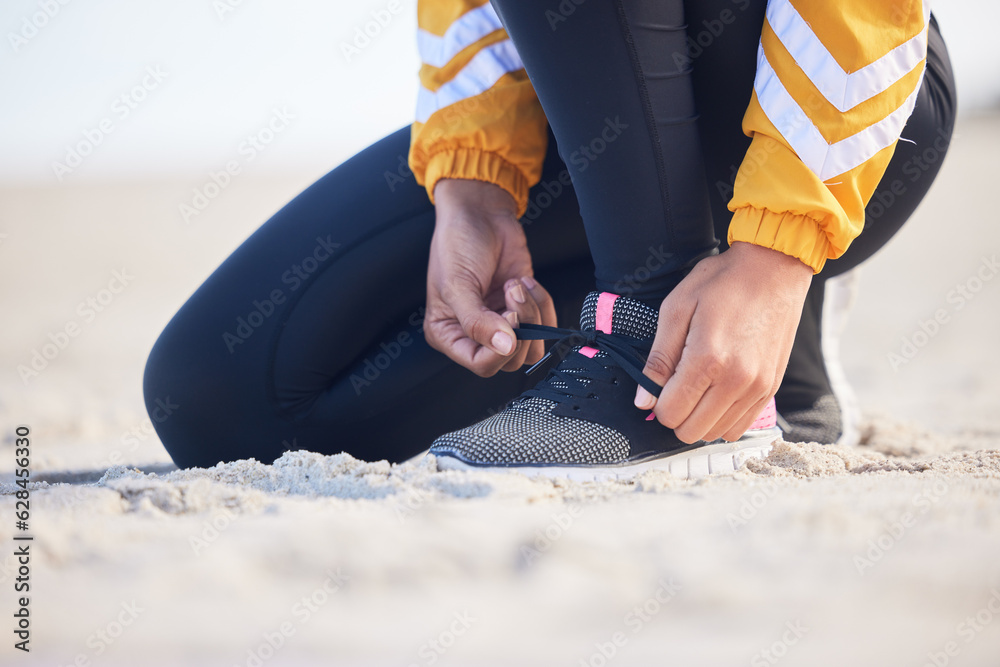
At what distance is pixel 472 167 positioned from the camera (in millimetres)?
1118

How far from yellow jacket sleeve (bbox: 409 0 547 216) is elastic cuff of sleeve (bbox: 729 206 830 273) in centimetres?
47

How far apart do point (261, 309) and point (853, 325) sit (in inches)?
135

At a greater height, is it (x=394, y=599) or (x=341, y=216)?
(x=341, y=216)

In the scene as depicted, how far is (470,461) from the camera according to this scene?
0.81m

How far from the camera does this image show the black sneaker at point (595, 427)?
0.82 meters

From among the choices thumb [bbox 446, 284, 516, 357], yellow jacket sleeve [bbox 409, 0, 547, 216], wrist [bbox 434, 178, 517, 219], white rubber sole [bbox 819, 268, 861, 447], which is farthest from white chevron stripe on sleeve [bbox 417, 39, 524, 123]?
white rubber sole [bbox 819, 268, 861, 447]

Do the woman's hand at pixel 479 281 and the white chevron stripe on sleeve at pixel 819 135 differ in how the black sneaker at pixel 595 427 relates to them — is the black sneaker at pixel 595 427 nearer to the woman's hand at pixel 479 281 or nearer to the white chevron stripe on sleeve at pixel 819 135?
the woman's hand at pixel 479 281

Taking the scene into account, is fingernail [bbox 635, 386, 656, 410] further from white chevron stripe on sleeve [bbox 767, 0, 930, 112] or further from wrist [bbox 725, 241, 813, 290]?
white chevron stripe on sleeve [bbox 767, 0, 930, 112]

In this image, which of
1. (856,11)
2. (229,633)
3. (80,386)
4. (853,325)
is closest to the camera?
(229,633)

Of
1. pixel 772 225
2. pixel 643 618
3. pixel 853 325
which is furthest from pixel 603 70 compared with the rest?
pixel 853 325

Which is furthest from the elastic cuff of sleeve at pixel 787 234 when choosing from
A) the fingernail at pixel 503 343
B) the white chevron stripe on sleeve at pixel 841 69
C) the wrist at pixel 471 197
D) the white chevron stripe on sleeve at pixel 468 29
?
the white chevron stripe on sleeve at pixel 468 29

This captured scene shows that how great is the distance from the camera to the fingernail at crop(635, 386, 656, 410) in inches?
32.6

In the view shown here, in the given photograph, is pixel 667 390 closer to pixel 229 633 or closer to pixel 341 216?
pixel 229 633

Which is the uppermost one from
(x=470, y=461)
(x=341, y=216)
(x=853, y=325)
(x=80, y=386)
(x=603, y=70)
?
(x=603, y=70)
